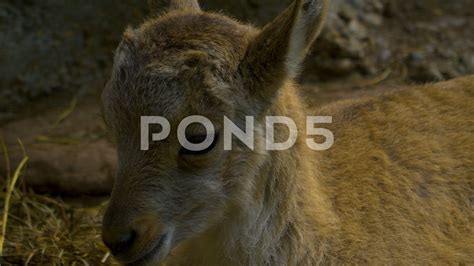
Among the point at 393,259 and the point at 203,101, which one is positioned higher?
the point at 203,101

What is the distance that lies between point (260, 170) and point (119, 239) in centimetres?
85

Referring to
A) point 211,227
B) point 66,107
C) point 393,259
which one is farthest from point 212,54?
point 66,107

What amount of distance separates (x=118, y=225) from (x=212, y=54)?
3.25 ft

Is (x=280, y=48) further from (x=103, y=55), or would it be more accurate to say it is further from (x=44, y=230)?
(x=103, y=55)

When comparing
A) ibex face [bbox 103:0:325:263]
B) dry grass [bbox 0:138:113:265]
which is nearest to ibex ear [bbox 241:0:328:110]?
ibex face [bbox 103:0:325:263]

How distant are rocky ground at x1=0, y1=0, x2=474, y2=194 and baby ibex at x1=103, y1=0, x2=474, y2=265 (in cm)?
292

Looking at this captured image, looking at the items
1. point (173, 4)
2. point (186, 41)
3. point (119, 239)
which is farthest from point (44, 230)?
point (186, 41)

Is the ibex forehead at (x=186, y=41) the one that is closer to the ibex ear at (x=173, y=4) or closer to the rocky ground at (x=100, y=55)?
the ibex ear at (x=173, y=4)

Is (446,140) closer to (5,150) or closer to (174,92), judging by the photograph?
(174,92)

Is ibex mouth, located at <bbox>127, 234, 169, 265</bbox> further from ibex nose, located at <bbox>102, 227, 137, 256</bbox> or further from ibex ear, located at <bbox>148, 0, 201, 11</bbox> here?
ibex ear, located at <bbox>148, 0, 201, 11</bbox>

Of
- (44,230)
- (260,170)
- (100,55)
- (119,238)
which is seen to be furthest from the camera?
(100,55)

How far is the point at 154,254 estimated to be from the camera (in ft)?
15.5

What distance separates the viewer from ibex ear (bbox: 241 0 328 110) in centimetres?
473

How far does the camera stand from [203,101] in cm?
471
